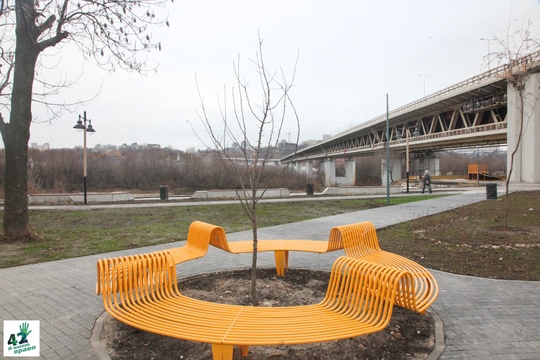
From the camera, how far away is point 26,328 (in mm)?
3809

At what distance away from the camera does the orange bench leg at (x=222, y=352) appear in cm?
264

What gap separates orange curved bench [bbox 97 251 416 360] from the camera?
2.73 metres

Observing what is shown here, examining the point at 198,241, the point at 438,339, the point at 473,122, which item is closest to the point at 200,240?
the point at 198,241

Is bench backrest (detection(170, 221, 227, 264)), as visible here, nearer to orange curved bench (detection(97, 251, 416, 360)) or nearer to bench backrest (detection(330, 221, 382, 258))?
orange curved bench (detection(97, 251, 416, 360))

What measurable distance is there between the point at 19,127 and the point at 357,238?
854 centimetres

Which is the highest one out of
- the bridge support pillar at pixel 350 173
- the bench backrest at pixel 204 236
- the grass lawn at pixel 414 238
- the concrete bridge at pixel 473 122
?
the concrete bridge at pixel 473 122

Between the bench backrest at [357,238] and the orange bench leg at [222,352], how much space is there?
2.81m

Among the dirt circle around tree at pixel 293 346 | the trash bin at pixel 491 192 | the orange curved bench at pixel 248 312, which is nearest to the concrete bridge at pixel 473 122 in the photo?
the trash bin at pixel 491 192

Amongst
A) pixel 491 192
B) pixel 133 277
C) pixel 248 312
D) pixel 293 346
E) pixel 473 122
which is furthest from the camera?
pixel 473 122

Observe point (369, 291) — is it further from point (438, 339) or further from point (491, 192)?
point (491, 192)

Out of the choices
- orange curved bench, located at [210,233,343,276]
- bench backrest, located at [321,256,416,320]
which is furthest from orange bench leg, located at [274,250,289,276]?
bench backrest, located at [321,256,416,320]

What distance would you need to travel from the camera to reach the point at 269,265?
652 cm

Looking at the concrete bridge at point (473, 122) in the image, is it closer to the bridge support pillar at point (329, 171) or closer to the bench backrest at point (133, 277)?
the bridge support pillar at point (329, 171)

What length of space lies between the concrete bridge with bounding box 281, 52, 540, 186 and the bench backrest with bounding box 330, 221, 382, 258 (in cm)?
731
